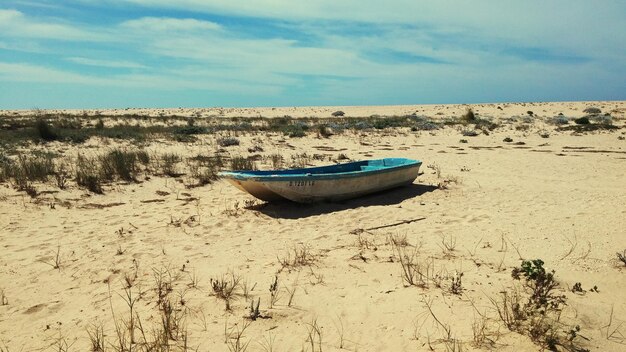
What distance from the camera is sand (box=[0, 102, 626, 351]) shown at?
3.94m

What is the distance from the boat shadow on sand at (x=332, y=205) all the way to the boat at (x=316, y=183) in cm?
15

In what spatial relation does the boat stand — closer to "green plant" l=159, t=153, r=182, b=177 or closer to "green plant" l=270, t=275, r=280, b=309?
"green plant" l=270, t=275, r=280, b=309

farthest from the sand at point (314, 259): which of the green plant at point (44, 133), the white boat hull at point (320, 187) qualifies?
the green plant at point (44, 133)

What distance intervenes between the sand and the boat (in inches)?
10.3

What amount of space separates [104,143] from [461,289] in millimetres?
15858

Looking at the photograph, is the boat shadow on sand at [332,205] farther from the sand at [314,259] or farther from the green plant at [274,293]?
the green plant at [274,293]

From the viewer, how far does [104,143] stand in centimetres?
1672

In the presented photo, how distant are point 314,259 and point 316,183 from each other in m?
2.69

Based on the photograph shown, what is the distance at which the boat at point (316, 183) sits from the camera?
7.73 m

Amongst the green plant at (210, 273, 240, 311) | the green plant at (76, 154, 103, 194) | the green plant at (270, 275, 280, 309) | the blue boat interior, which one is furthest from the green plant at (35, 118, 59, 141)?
the green plant at (270, 275, 280, 309)

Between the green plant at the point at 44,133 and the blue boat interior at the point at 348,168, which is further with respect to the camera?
the green plant at the point at 44,133

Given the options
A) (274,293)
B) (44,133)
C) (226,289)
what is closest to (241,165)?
(226,289)

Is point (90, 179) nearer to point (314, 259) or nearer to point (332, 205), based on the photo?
point (332, 205)

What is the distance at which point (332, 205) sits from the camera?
845 cm
